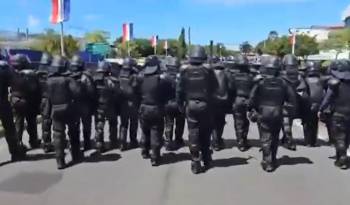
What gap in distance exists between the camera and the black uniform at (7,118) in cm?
999

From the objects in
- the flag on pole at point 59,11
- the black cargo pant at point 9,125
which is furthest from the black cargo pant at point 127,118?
the flag on pole at point 59,11

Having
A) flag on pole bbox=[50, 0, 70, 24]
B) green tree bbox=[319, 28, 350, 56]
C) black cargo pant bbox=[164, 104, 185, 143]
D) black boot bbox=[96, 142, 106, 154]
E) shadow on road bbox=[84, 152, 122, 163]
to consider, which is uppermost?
flag on pole bbox=[50, 0, 70, 24]

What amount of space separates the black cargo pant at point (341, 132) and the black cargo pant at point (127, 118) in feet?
13.5

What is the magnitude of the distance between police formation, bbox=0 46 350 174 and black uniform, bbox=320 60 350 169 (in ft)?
0.06

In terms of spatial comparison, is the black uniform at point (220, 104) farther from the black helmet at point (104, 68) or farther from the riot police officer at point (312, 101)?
the black helmet at point (104, 68)

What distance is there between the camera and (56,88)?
9.83m

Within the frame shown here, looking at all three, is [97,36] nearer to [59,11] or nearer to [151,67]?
[59,11]

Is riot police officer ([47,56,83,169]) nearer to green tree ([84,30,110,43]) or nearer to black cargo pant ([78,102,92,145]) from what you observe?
black cargo pant ([78,102,92,145])

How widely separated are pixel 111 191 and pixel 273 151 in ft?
10.4

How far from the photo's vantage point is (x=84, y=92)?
1115 cm

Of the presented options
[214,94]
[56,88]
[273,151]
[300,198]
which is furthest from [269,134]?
[56,88]

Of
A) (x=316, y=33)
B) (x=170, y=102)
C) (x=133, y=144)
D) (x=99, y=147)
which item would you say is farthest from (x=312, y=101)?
(x=316, y=33)

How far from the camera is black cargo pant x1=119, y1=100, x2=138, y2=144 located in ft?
39.3

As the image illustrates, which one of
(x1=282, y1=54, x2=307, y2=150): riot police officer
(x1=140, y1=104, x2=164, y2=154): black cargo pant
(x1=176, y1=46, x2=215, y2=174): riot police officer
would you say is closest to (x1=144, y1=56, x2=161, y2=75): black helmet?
(x1=140, y1=104, x2=164, y2=154): black cargo pant
